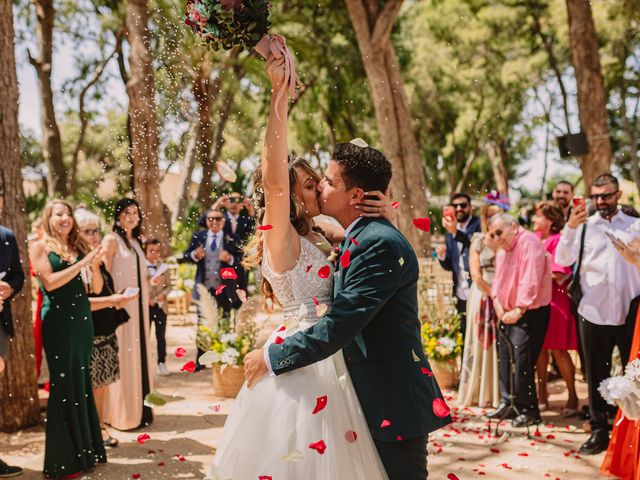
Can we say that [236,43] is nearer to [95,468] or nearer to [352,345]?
[352,345]

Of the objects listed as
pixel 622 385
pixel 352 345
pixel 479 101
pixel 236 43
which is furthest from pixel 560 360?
pixel 479 101

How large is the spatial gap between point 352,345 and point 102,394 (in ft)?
13.6

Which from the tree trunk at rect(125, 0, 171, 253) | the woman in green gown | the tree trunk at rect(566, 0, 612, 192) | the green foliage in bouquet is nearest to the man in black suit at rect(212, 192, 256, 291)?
the tree trunk at rect(125, 0, 171, 253)

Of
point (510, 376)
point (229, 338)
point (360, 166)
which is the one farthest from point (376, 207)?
point (229, 338)

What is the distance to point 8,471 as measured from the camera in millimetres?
4945

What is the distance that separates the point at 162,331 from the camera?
902 cm

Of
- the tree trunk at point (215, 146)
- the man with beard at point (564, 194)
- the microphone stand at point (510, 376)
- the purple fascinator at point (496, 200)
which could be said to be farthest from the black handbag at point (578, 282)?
the tree trunk at point (215, 146)

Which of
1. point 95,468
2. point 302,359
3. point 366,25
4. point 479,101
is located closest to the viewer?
point 302,359

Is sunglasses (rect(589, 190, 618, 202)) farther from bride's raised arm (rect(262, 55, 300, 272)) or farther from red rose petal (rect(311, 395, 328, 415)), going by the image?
red rose petal (rect(311, 395, 328, 415))

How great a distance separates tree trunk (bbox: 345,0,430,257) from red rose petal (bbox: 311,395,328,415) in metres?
9.59

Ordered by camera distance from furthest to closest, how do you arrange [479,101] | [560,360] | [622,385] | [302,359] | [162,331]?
1. [479,101]
2. [162,331]
3. [560,360]
4. [622,385]
5. [302,359]

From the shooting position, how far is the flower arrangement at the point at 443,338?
741 centimetres

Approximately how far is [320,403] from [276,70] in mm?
1231

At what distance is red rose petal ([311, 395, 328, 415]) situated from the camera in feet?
8.15
